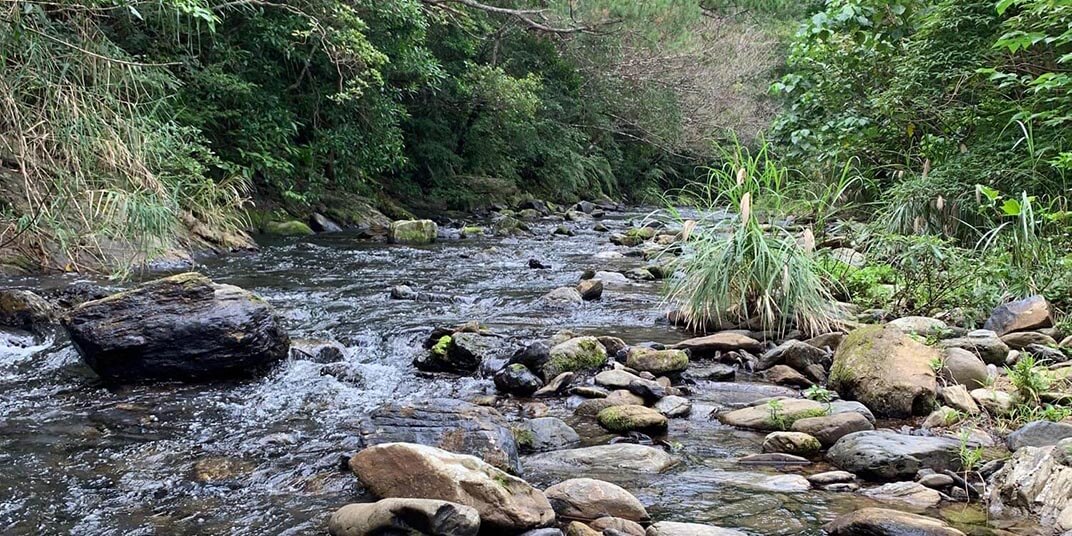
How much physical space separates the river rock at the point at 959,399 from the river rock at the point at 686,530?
1831 mm

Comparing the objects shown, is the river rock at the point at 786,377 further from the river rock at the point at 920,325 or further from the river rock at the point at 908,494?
the river rock at the point at 908,494

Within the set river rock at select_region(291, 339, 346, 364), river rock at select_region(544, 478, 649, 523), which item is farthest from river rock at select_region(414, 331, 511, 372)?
river rock at select_region(544, 478, 649, 523)

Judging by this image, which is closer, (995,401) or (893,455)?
(893,455)

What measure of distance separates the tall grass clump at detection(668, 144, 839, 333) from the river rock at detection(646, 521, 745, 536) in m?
3.11

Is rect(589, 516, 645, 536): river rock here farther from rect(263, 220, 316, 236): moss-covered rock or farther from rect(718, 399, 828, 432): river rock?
rect(263, 220, 316, 236): moss-covered rock

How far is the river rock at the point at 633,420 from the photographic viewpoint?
3711mm

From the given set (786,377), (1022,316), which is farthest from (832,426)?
(1022,316)

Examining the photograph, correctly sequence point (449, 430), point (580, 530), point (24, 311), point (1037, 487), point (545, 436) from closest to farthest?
point (580, 530), point (1037, 487), point (449, 430), point (545, 436), point (24, 311)

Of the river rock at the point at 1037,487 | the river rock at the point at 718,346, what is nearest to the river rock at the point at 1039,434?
the river rock at the point at 1037,487

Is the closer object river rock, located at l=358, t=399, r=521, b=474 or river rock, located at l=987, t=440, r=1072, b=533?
river rock, located at l=987, t=440, r=1072, b=533

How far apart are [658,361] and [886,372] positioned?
1.25 m

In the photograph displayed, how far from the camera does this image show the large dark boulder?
4.43 m

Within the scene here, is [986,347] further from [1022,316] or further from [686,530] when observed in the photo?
[686,530]

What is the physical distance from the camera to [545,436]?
141 inches
